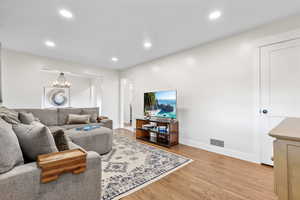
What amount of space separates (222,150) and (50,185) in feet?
9.62

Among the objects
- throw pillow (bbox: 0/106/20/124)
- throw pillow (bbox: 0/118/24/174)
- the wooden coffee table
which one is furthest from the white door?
throw pillow (bbox: 0/106/20/124)

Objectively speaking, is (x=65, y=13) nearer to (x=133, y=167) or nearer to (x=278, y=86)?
(x=133, y=167)

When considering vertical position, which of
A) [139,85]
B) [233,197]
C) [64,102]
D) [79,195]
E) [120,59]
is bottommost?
[233,197]

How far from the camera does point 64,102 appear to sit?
19.6 feet

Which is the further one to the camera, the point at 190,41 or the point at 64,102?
the point at 64,102

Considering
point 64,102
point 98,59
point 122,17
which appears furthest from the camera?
point 64,102

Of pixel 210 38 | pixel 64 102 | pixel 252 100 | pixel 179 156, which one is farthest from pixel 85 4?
pixel 64 102

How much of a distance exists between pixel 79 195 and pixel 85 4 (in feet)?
7.50

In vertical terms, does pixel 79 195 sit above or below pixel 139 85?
below

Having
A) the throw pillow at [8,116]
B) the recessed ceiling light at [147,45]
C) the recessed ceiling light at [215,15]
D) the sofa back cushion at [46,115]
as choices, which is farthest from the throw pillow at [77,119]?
the recessed ceiling light at [215,15]

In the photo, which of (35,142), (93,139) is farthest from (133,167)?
(35,142)

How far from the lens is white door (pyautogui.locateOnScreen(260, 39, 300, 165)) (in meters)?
2.13

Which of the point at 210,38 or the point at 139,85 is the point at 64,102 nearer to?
the point at 139,85

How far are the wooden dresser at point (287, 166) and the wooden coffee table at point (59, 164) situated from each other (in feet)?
4.16
